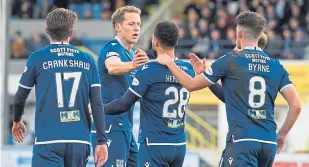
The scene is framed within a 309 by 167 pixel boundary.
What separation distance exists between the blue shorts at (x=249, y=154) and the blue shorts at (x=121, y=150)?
78.0 inches

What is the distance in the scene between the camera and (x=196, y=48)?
2409cm

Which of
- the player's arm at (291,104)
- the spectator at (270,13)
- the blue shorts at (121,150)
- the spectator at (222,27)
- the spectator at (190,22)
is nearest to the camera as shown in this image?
the player's arm at (291,104)

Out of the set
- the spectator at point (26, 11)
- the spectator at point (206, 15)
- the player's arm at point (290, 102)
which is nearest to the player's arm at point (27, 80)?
the player's arm at point (290, 102)

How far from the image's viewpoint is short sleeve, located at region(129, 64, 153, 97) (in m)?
9.62

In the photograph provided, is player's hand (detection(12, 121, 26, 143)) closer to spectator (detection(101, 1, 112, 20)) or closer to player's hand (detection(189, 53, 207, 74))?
player's hand (detection(189, 53, 207, 74))

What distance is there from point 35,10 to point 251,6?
23.5ft

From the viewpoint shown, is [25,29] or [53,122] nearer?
[53,122]

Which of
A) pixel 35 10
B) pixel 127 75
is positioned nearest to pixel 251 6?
pixel 35 10

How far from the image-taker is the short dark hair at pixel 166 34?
31.7 feet

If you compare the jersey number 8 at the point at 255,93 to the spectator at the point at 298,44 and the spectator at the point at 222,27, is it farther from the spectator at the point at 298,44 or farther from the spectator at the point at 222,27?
the spectator at the point at 222,27

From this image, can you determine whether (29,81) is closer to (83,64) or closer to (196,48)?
(83,64)

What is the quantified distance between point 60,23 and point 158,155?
1.96 m

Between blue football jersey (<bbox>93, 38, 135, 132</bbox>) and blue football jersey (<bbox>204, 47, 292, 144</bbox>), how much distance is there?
1983 mm

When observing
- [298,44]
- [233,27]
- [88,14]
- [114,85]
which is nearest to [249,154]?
[114,85]
